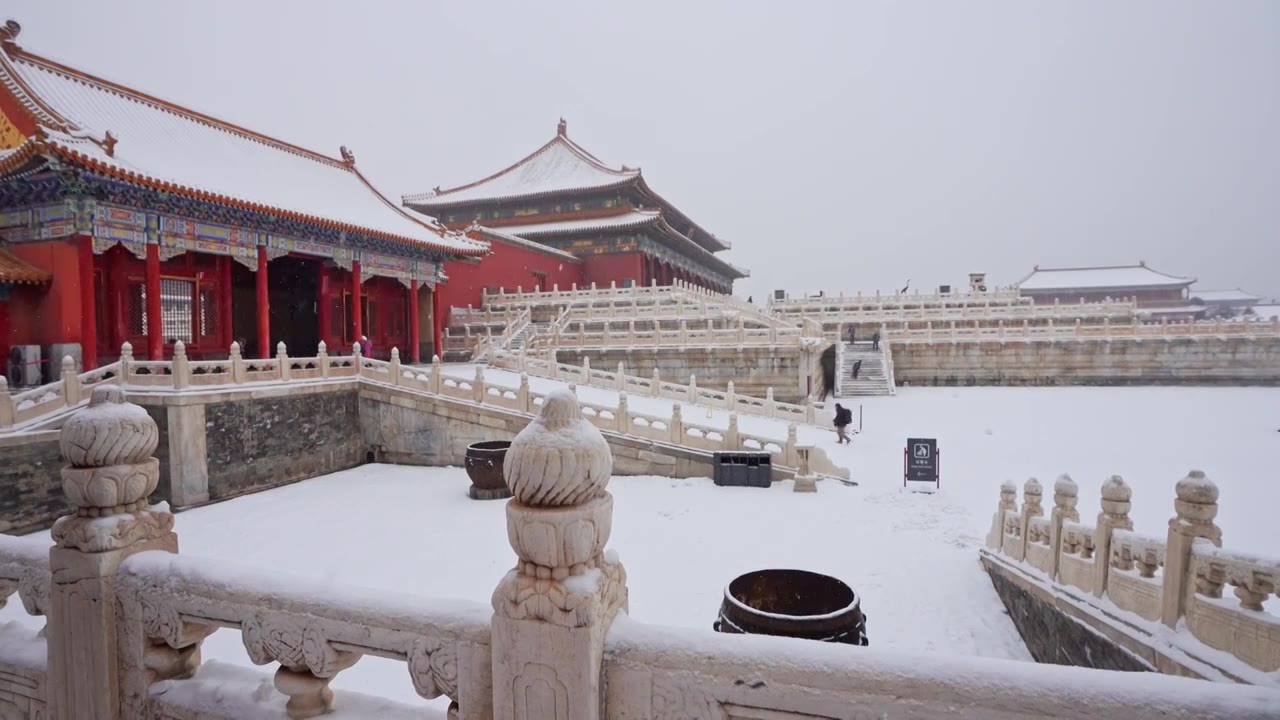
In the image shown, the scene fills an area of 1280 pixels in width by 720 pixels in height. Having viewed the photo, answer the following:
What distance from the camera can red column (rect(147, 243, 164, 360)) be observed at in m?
12.8

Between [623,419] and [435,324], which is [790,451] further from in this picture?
[435,324]

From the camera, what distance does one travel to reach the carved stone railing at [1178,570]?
3729 millimetres

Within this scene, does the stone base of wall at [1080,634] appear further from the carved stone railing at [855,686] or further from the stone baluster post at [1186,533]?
the carved stone railing at [855,686]

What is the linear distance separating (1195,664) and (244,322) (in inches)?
806

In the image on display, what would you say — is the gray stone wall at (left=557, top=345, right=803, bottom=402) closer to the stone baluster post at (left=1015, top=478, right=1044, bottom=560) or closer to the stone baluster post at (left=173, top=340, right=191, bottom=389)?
the stone baluster post at (left=173, top=340, right=191, bottom=389)

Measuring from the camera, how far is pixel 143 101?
15.6m

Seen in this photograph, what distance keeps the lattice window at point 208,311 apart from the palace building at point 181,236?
0.03 metres

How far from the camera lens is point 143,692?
2.77 metres

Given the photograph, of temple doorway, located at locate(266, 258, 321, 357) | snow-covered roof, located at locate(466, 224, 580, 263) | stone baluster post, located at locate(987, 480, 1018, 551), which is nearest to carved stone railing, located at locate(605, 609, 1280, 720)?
stone baluster post, located at locate(987, 480, 1018, 551)

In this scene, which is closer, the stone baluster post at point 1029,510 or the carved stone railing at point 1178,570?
the carved stone railing at point 1178,570

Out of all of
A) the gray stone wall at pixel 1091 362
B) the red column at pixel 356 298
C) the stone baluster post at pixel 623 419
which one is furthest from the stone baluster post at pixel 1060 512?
the gray stone wall at pixel 1091 362

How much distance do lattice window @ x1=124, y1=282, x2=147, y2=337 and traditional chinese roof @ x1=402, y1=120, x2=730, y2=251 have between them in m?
22.4

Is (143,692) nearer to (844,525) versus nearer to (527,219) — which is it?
(844,525)

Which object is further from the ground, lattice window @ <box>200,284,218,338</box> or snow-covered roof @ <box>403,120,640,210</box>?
snow-covered roof @ <box>403,120,640,210</box>
